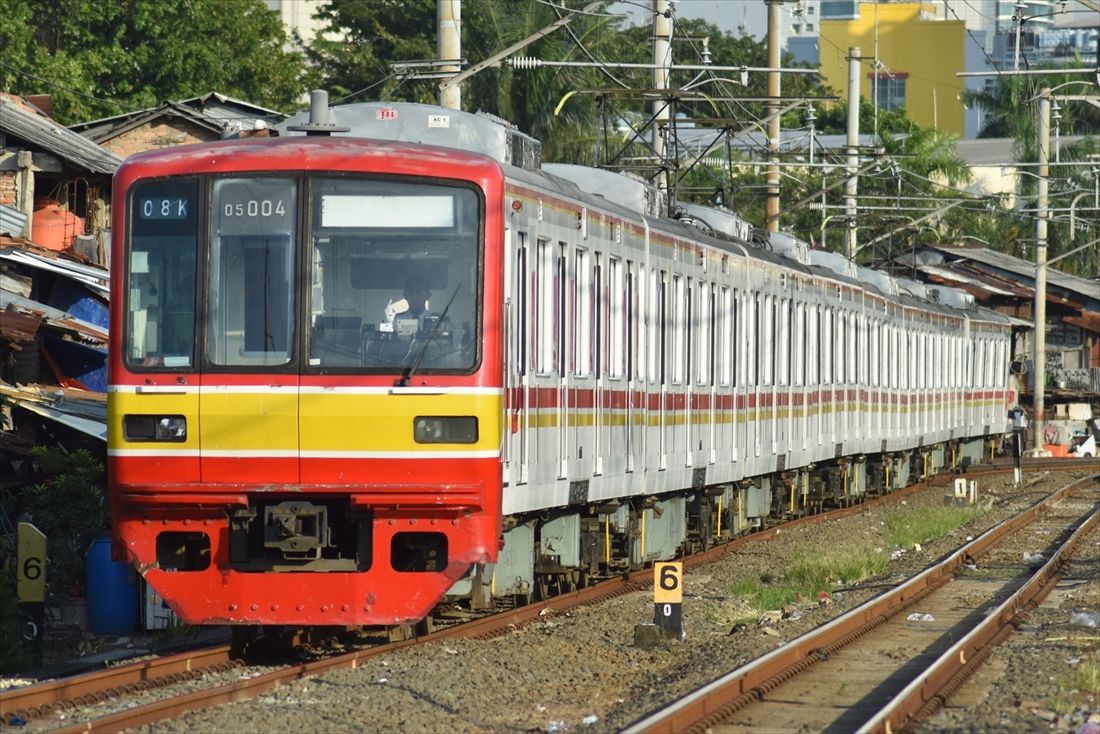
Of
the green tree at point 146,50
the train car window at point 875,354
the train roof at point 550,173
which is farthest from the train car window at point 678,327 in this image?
the green tree at point 146,50

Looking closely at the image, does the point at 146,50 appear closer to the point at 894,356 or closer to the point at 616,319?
the point at 894,356

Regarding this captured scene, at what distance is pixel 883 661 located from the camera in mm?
11672

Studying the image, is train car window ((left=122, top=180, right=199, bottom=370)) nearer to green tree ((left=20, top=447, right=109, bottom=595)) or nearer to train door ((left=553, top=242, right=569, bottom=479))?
train door ((left=553, top=242, right=569, bottom=479))

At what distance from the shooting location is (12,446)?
16.5 m

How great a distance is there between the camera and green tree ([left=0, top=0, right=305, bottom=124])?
43.2 m

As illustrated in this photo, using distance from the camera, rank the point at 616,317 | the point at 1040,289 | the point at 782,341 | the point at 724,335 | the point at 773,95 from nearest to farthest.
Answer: the point at 616,317
the point at 724,335
the point at 782,341
the point at 773,95
the point at 1040,289

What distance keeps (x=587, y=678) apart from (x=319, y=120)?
12.1 ft

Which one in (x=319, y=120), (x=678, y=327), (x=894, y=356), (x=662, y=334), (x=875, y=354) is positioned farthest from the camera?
(x=894, y=356)

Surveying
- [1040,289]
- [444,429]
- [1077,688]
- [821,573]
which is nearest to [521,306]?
[444,429]

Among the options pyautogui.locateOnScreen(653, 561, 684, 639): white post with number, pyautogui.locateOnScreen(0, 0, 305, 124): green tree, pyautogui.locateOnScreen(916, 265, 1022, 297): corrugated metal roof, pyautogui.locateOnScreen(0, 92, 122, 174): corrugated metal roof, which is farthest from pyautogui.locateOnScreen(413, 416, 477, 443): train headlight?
pyautogui.locateOnScreen(916, 265, 1022, 297): corrugated metal roof

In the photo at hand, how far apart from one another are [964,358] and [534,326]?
26690 mm

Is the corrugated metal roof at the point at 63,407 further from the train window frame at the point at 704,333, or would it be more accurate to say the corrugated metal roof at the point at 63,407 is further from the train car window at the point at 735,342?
the train car window at the point at 735,342

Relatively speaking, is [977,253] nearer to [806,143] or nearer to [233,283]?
[806,143]

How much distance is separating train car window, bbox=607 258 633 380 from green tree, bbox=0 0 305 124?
29.5 metres
